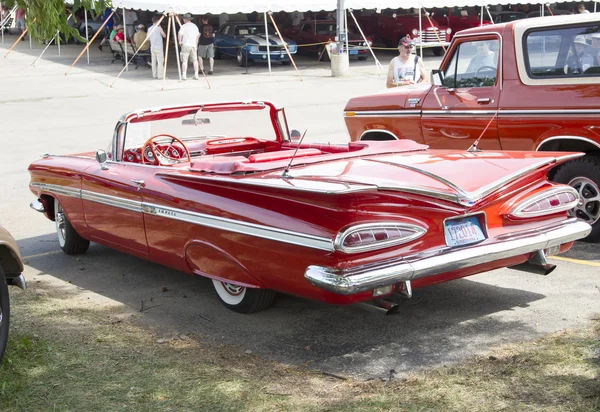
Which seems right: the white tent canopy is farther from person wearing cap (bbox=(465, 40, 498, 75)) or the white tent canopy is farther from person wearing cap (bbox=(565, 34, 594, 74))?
person wearing cap (bbox=(565, 34, 594, 74))

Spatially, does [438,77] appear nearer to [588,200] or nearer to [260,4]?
[588,200]

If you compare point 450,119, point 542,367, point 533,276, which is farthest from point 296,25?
point 542,367

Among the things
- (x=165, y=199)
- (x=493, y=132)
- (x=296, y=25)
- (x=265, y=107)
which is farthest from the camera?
(x=296, y=25)

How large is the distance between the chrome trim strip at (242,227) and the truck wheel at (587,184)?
3.55m

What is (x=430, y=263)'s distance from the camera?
518 cm

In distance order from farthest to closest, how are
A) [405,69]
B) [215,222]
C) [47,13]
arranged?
[405,69] → [47,13] → [215,222]

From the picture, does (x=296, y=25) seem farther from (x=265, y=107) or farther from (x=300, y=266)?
(x=300, y=266)

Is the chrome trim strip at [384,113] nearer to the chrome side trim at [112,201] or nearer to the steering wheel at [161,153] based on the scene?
the steering wheel at [161,153]

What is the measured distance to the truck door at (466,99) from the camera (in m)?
8.52

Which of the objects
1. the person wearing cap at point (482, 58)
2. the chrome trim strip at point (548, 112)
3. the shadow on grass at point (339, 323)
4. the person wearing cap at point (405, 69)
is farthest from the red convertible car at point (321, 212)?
the person wearing cap at point (405, 69)

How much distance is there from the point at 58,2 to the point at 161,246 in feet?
7.53

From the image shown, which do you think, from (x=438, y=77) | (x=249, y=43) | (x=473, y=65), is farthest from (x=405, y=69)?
(x=249, y=43)

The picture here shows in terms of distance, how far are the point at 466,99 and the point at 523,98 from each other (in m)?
0.69

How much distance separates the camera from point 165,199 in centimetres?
632
